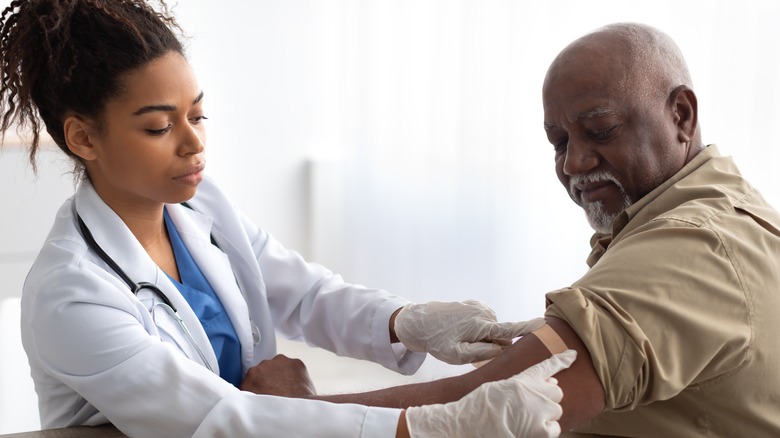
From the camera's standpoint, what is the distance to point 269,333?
72.4 inches

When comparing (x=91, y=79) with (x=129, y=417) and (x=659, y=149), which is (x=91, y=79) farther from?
(x=659, y=149)

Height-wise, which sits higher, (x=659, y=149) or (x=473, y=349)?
(x=659, y=149)

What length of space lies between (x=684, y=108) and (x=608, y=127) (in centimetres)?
15

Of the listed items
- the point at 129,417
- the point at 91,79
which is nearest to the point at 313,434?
the point at 129,417

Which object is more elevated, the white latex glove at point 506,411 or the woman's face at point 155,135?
the woman's face at point 155,135

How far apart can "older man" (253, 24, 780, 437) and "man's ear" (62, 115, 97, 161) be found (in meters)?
0.65

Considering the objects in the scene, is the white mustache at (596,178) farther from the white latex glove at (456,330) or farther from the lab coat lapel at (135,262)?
the lab coat lapel at (135,262)

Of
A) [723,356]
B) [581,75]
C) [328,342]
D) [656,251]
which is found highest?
[581,75]

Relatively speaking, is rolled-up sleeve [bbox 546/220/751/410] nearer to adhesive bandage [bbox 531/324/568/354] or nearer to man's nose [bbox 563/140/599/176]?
adhesive bandage [bbox 531/324/568/354]

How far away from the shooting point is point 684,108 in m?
1.56

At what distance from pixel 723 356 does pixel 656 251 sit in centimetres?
18

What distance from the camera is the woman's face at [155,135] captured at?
1.53 metres

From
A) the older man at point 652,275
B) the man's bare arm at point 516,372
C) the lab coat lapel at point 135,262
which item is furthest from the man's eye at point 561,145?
the lab coat lapel at point 135,262

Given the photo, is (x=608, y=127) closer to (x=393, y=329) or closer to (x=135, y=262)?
(x=393, y=329)
